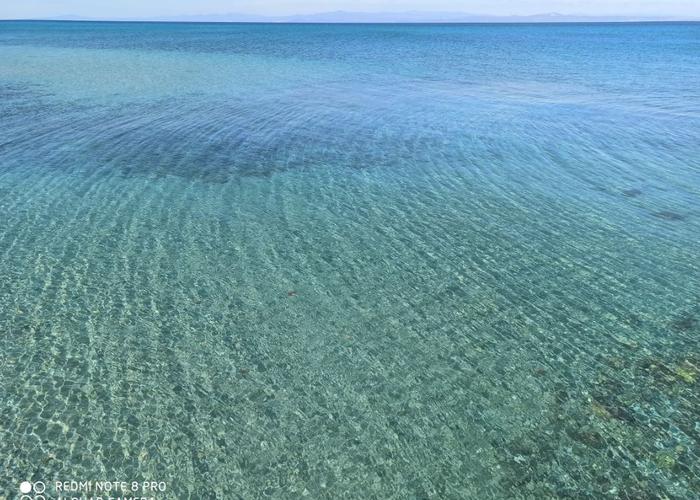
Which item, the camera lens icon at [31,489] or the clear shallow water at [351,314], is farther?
the clear shallow water at [351,314]

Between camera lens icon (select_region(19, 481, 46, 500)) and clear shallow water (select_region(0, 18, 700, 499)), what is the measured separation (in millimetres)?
98

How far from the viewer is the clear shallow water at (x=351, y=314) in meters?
5.96

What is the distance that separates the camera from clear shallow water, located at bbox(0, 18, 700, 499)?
5.96m

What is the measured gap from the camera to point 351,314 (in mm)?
8781

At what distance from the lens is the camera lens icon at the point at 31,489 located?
542cm

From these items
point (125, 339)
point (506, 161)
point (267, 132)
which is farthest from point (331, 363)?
point (267, 132)

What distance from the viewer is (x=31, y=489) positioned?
550 centimetres

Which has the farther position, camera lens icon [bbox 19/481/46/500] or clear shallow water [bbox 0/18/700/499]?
clear shallow water [bbox 0/18/700/499]

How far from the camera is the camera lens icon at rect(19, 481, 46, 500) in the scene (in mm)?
5422

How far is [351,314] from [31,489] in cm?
515

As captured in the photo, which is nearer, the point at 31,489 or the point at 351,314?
the point at 31,489

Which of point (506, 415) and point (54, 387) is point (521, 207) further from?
point (54, 387)

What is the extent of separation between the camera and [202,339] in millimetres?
8055

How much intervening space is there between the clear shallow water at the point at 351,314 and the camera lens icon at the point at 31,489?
0.32 feet
